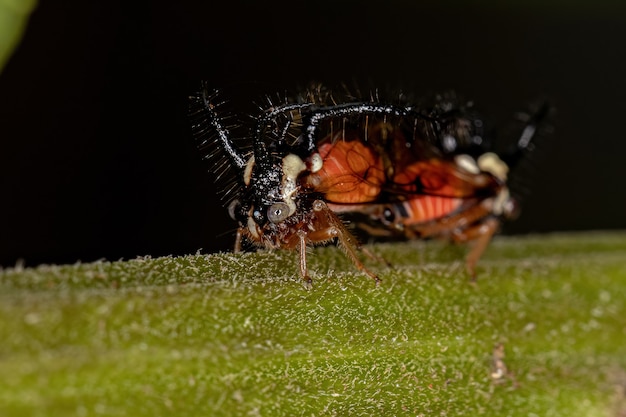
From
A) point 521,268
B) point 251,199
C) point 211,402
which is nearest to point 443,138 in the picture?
point 521,268

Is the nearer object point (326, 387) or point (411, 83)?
point (326, 387)

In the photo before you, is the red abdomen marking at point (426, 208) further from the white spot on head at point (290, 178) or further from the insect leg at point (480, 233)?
the white spot on head at point (290, 178)

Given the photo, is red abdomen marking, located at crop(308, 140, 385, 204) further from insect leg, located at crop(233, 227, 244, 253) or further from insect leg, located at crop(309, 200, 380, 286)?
insect leg, located at crop(233, 227, 244, 253)

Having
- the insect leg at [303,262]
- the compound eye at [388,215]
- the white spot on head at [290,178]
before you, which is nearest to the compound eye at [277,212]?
the white spot on head at [290,178]

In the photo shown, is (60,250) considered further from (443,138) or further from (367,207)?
(443,138)

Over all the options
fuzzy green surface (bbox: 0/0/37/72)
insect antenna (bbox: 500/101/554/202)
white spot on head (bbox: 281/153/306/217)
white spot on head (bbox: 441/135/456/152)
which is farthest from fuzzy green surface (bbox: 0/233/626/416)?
fuzzy green surface (bbox: 0/0/37/72)
